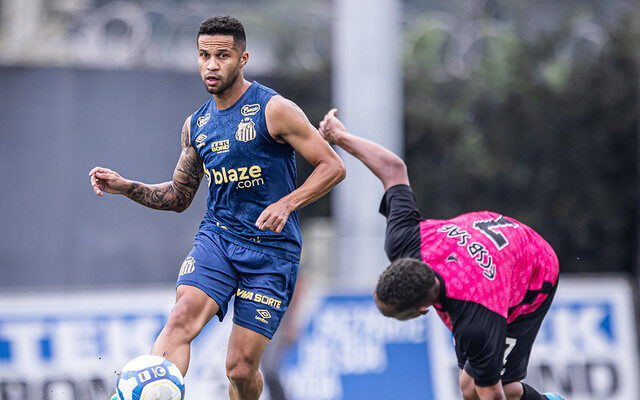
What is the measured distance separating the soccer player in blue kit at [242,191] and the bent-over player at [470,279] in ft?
1.84

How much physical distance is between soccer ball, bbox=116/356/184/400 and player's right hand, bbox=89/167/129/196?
116cm

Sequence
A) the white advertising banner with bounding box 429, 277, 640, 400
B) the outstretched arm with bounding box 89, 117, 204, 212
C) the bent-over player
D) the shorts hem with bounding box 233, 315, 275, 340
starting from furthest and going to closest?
1. the white advertising banner with bounding box 429, 277, 640, 400
2. the outstretched arm with bounding box 89, 117, 204, 212
3. the shorts hem with bounding box 233, 315, 275, 340
4. the bent-over player

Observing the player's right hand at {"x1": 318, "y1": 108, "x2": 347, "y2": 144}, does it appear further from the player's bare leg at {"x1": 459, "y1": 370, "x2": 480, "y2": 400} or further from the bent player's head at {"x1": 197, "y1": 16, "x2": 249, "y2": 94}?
the player's bare leg at {"x1": 459, "y1": 370, "x2": 480, "y2": 400}

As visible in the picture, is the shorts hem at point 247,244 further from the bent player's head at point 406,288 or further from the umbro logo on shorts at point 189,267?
the bent player's head at point 406,288

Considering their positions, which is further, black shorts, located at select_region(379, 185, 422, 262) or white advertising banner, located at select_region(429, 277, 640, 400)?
white advertising banner, located at select_region(429, 277, 640, 400)

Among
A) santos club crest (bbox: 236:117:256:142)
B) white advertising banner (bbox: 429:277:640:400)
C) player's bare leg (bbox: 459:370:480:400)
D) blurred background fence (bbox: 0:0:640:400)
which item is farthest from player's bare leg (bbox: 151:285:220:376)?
blurred background fence (bbox: 0:0:640:400)

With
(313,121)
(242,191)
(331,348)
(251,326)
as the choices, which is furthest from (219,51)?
(313,121)

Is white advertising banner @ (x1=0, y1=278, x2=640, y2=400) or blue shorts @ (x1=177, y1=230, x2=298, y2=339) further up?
blue shorts @ (x1=177, y1=230, x2=298, y2=339)

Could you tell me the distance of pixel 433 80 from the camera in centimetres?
1461

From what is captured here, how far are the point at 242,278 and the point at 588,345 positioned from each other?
609 cm

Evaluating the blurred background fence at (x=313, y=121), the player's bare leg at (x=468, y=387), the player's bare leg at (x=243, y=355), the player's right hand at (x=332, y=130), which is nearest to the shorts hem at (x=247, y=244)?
the player's bare leg at (x=243, y=355)

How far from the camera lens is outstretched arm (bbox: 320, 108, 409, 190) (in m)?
6.30

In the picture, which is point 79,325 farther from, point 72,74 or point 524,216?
point 524,216

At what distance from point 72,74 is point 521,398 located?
8.42 m
